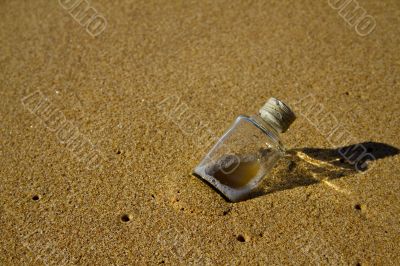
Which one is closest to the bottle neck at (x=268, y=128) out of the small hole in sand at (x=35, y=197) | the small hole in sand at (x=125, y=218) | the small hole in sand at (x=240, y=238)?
the small hole in sand at (x=240, y=238)

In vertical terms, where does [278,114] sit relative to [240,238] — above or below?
above

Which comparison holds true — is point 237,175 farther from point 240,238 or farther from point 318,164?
point 318,164

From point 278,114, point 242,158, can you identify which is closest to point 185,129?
point 242,158

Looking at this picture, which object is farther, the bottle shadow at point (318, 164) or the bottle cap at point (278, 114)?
the bottle shadow at point (318, 164)

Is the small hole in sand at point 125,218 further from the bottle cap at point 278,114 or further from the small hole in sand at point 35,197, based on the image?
the bottle cap at point 278,114

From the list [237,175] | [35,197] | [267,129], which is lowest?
[35,197]

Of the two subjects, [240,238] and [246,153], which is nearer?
[240,238]

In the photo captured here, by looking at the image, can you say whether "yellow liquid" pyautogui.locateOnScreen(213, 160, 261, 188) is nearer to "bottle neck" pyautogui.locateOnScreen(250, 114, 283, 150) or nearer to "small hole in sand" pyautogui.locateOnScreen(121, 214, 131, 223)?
"bottle neck" pyautogui.locateOnScreen(250, 114, 283, 150)
